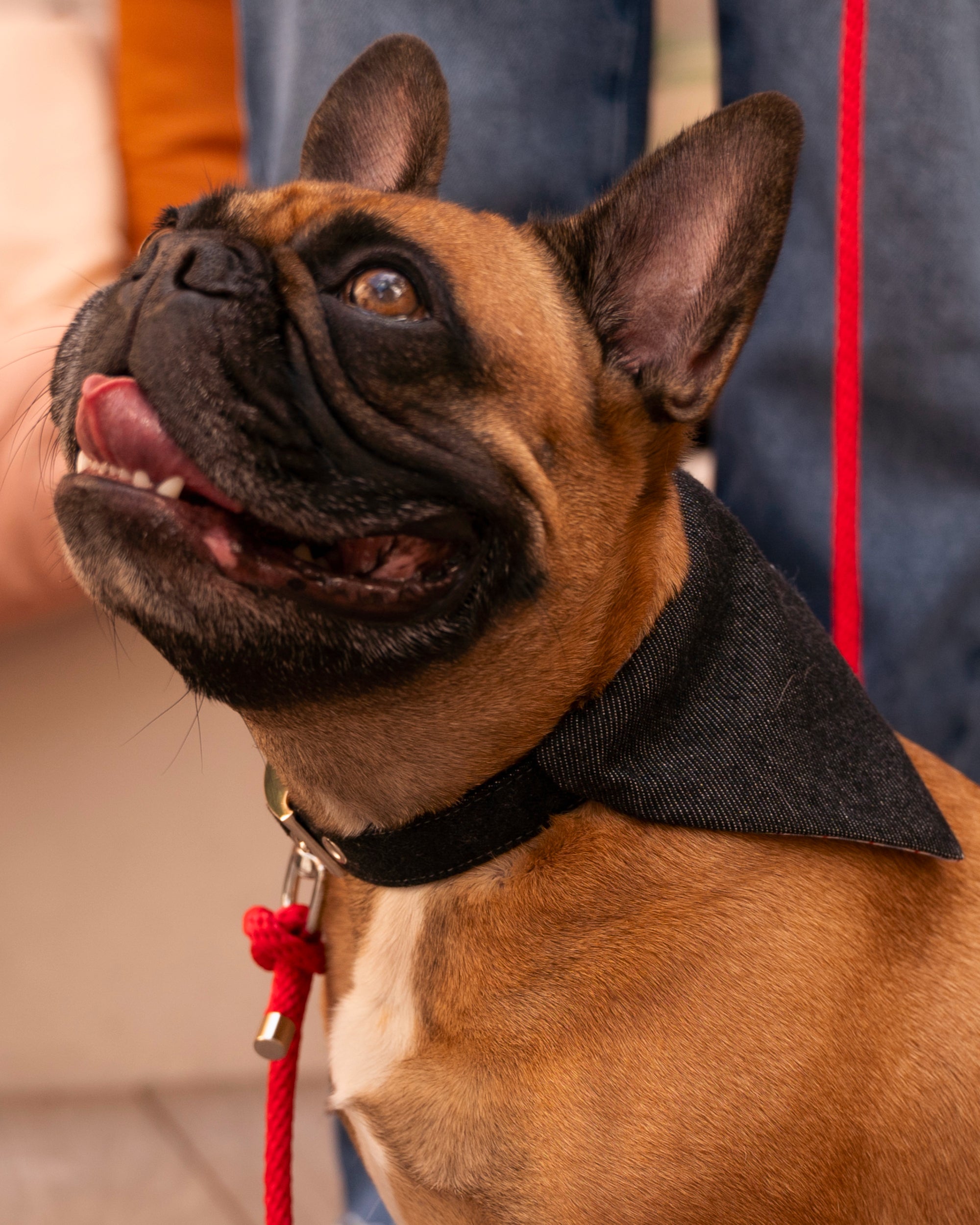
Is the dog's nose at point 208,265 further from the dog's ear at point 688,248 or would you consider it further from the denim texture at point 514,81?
the denim texture at point 514,81

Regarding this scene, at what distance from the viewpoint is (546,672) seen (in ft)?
3.25

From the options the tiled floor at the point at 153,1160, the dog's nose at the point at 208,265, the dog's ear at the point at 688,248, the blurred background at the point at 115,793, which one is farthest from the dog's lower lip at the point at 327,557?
the tiled floor at the point at 153,1160

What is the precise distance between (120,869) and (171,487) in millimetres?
1234

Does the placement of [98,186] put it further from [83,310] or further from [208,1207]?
[208,1207]

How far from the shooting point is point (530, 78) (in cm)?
163

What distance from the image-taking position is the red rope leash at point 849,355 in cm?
144

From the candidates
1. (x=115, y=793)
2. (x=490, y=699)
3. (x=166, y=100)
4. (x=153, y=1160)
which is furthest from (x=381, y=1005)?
(x=166, y=100)

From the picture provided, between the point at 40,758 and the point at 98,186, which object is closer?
the point at 40,758

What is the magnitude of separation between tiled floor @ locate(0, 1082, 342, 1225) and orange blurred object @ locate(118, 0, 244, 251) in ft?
5.65

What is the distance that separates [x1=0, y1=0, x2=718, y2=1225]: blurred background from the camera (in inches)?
69.6

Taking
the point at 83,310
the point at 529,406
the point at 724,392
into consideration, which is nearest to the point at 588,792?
the point at 529,406

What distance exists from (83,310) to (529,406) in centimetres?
41

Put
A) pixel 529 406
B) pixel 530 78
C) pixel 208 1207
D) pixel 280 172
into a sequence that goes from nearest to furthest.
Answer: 1. pixel 529 406
2. pixel 530 78
3. pixel 280 172
4. pixel 208 1207

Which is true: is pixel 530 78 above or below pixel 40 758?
above
